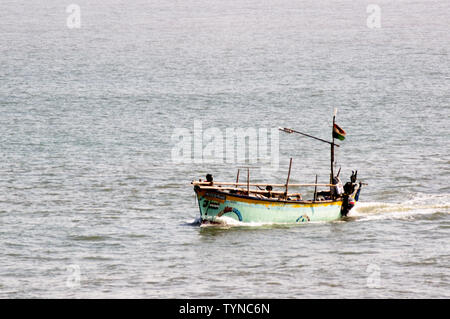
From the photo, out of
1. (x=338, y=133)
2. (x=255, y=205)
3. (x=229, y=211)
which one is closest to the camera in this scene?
(x=229, y=211)

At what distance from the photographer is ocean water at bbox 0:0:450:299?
40594 mm

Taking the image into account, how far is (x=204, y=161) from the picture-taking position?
219 ft

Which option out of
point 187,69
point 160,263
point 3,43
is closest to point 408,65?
point 187,69

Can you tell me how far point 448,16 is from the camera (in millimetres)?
171500

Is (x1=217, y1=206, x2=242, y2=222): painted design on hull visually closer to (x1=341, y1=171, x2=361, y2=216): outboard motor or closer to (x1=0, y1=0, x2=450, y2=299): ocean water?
(x1=0, y1=0, x2=450, y2=299): ocean water

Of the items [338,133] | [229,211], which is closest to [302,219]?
[229,211]

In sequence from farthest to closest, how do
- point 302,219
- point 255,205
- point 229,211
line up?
point 302,219 → point 255,205 → point 229,211

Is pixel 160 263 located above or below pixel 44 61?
below

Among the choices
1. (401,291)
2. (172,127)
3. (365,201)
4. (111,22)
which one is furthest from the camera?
Result: (111,22)

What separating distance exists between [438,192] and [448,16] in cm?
12186

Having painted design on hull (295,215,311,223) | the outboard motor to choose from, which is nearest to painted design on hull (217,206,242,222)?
painted design on hull (295,215,311,223)

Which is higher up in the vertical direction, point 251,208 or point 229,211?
point 251,208

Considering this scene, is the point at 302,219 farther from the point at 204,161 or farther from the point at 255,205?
the point at 204,161

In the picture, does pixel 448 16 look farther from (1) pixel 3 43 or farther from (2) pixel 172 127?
(2) pixel 172 127
